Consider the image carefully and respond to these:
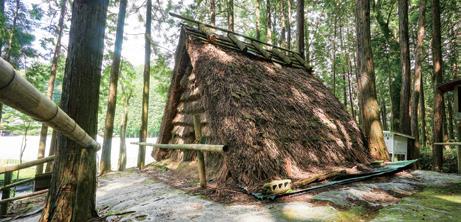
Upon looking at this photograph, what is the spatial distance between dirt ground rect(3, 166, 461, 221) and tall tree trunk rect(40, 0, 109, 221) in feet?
2.07

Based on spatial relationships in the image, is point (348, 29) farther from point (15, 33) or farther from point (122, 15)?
point (15, 33)

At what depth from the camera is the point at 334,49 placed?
2462 centimetres

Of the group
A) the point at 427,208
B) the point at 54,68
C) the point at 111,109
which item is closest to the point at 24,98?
the point at 427,208

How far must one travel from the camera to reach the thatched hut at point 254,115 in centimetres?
484

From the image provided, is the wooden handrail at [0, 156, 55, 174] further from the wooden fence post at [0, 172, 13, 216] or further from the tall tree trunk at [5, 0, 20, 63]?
the tall tree trunk at [5, 0, 20, 63]

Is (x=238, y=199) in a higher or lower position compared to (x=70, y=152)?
lower

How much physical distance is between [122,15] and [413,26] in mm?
20081

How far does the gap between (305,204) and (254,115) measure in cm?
202

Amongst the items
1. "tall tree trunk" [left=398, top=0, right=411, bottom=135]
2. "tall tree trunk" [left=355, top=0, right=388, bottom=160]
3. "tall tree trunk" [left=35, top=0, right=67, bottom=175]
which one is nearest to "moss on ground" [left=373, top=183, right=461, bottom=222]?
"tall tree trunk" [left=355, top=0, right=388, bottom=160]

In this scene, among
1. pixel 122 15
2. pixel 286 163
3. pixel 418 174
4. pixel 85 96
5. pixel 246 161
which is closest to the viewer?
pixel 85 96

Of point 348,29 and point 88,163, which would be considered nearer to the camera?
point 88,163

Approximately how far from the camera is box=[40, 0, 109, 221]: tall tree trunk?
3070 millimetres

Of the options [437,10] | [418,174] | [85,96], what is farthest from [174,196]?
[437,10]

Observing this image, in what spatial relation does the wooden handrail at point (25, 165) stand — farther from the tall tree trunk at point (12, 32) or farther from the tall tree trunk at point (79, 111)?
the tall tree trunk at point (12, 32)
